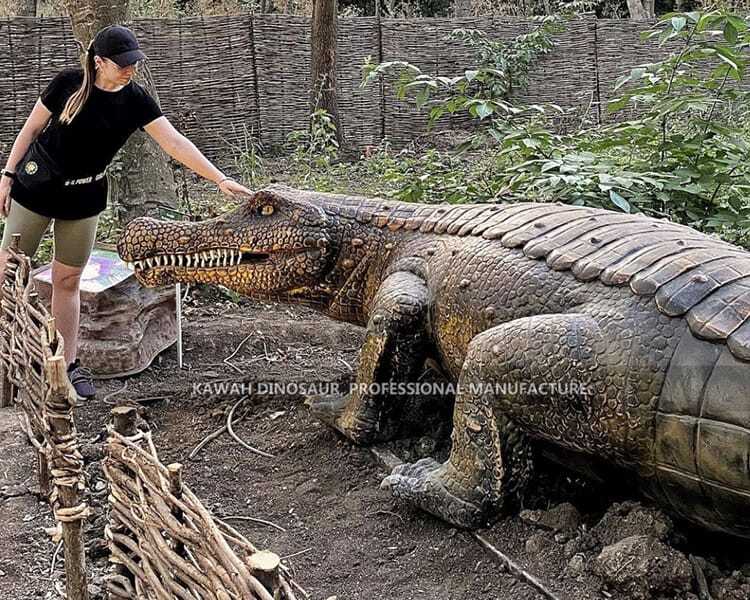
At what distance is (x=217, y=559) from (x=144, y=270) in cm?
242

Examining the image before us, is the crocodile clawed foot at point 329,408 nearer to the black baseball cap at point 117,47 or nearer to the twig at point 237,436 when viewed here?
the twig at point 237,436

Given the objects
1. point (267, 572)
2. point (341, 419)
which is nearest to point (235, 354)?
point (341, 419)

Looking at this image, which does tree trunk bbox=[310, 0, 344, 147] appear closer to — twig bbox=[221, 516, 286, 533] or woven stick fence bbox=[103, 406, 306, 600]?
twig bbox=[221, 516, 286, 533]

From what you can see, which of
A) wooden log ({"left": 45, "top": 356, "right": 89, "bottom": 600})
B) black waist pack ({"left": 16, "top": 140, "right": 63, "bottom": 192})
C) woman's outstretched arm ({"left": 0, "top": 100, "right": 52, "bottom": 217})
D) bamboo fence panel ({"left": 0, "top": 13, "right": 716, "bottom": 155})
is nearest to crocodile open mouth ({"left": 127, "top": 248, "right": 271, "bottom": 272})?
black waist pack ({"left": 16, "top": 140, "right": 63, "bottom": 192})

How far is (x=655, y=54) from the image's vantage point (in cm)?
1497

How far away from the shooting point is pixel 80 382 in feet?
15.2

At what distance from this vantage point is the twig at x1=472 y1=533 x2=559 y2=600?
2.74 m

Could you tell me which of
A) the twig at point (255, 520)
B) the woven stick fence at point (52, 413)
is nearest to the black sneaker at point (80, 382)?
the woven stick fence at point (52, 413)

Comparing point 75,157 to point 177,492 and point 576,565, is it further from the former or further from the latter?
point 576,565

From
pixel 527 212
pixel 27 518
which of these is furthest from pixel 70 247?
pixel 527 212

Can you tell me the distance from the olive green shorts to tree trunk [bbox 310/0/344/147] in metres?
6.99

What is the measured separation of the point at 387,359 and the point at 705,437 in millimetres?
1529

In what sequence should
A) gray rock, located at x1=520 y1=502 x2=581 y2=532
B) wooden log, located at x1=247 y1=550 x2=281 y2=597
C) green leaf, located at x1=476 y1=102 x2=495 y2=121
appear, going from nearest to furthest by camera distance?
wooden log, located at x1=247 y1=550 x2=281 y2=597, gray rock, located at x1=520 y1=502 x2=581 y2=532, green leaf, located at x1=476 y1=102 x2=495 y2=121

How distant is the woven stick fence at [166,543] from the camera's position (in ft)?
5.96
